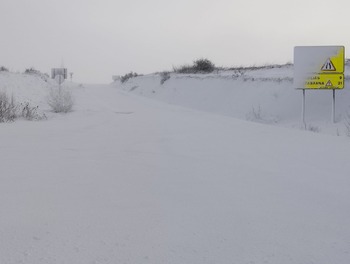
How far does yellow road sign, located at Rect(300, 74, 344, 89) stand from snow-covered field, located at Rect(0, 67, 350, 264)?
6346mm

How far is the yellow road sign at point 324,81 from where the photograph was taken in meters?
15.4

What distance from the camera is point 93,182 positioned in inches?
196

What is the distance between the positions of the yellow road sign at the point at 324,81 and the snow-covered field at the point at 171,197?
6346mm

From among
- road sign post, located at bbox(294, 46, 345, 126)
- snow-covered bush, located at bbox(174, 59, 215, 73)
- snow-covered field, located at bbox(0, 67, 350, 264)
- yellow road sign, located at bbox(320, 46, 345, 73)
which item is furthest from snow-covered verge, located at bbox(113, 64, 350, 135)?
snow-covered field, located at bbox(0, 67, 350, 264)

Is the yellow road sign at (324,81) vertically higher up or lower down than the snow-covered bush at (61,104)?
higher up

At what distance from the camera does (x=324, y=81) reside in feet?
51.2

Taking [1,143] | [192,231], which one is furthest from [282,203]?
[1,143]

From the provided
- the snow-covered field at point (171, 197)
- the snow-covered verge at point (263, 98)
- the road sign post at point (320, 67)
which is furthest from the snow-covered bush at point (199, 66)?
the snow-covered field at point (171, 197)

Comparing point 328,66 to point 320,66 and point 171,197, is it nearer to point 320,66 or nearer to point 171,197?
point 320,66

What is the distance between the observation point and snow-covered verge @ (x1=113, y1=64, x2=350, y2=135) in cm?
1764

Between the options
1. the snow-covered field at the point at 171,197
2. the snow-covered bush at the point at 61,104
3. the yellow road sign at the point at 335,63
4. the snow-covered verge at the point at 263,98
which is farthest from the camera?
the snow-covered verge at the point at 263,98

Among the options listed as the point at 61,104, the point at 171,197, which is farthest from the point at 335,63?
the point at 171,197

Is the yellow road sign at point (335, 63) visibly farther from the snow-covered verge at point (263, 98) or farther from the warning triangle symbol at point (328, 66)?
the snow-covered verge at point (263, 98)

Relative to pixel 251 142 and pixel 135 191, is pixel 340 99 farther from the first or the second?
pixel 135 191
